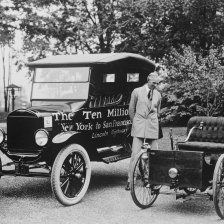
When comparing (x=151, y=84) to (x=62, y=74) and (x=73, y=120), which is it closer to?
(x=73, y=120)

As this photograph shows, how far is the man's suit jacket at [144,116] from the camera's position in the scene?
7227mm

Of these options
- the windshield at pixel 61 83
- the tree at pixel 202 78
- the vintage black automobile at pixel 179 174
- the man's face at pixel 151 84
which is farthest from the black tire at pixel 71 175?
the tree at pixel 202 78

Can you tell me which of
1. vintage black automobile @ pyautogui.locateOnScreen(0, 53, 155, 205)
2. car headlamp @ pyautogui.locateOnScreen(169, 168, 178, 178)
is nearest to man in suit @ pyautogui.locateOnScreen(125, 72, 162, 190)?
vintage black automobile @ pyautogui.locateOnScreen(0, 53, 155, 205)

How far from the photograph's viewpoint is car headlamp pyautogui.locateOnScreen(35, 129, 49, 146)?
6.71 meters

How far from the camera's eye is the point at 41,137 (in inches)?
266

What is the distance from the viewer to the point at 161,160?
6.08m

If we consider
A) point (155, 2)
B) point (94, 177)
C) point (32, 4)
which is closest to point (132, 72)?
point (94, 177)

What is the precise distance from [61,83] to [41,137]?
5.06 ft

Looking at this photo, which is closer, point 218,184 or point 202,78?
point 218,184

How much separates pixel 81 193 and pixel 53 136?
919 mm

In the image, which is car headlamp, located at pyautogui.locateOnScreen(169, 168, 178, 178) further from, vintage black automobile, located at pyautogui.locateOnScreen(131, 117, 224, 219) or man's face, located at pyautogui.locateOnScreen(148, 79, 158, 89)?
man's face, located at pyautogui.locateOnScreen(148, 79, 158, 89)

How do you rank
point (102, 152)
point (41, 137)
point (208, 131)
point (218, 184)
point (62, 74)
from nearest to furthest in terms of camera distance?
point (218, 184) < point (41, 137) < point (102, 152) < point (62, 74) < point (208, 131)

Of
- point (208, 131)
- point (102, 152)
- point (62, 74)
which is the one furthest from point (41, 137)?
point (208, 131)

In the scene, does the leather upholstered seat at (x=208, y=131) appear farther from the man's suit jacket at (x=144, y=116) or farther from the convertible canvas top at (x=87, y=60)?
the convertible canvas top at (x=87, y=60)
